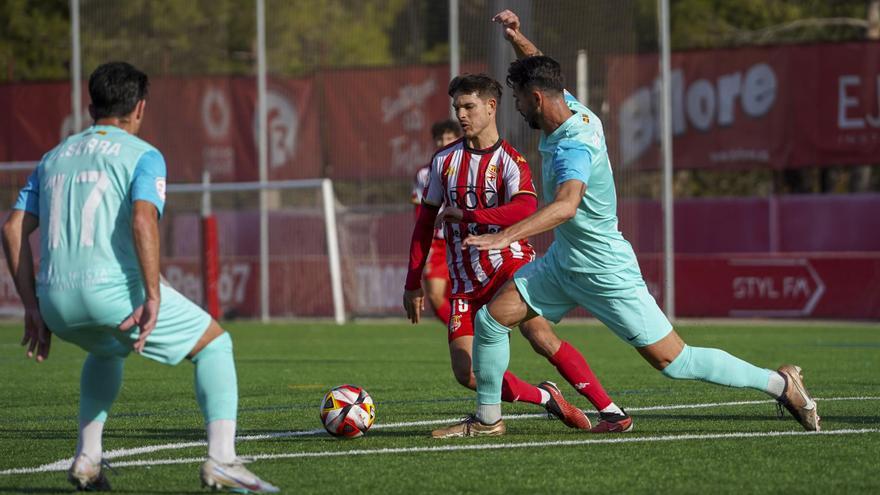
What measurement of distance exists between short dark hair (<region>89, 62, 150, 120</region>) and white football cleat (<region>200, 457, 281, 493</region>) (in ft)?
4.94

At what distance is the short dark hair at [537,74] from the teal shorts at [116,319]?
90.6 inches

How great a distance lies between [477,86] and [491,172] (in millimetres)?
510

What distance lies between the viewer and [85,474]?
6.16m

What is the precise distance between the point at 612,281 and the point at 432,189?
5.02ft

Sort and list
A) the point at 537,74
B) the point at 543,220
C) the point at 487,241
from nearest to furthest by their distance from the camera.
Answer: the point at 487,241 → the point at 543,220 → the point at 537,74

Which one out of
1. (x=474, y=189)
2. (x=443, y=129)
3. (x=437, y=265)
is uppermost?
(x=443, y=129)

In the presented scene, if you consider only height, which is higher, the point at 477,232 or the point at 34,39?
the point at 34,39

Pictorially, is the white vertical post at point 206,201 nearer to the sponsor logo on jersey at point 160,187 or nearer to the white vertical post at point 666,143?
the white vertical post at point 666,143

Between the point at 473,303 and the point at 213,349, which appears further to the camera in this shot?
the point at 473,303

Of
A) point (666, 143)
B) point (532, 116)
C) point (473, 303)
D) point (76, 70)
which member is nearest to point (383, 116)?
point (666, 143)

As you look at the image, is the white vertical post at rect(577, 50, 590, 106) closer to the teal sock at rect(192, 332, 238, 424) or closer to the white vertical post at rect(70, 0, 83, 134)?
the white vertical post at rect(70, 0, 83, 134)

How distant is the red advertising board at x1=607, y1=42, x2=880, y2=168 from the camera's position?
2472 cm

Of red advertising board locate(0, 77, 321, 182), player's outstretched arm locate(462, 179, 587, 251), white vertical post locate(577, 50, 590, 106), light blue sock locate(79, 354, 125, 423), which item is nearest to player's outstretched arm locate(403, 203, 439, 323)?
player's outstretched arm locate(462, 179, 587, 251)

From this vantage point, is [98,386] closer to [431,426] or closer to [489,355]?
[489,355]
